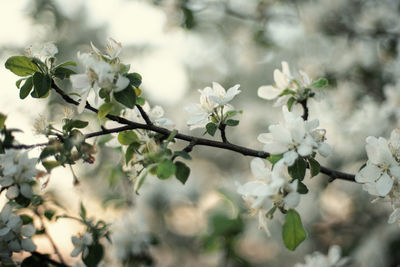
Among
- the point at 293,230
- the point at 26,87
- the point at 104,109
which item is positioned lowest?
the point at 26,87

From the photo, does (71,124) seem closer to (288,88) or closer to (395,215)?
(288,88)

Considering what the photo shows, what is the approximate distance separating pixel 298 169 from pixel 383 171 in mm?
Answer: 196

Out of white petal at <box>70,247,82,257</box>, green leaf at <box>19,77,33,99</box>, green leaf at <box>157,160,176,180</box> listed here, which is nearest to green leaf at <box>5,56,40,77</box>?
green leaf at <box>19,77,33,99</box>

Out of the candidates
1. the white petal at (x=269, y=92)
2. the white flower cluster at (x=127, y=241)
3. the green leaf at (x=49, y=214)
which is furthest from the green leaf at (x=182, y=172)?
the white flower cluster at (x=127, y=241)

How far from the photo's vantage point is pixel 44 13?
2.37m

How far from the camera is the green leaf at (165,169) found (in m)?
0.70

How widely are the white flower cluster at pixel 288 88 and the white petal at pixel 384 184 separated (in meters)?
0.29

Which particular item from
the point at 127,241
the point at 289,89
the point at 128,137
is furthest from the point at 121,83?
the point at 127,241

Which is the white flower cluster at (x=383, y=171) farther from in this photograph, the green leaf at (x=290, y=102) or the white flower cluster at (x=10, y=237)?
the white flower cluster at (x=10, y=237)

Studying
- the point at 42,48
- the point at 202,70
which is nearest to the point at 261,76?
the point at 202,70

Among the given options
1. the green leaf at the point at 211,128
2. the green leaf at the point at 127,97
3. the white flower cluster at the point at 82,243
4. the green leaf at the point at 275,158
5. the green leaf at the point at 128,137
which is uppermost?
the green leaf at the point at 275,158

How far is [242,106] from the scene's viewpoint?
14.4 feet

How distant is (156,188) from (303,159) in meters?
2.98

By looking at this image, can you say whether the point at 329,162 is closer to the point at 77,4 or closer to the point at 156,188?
the point at 156,188
